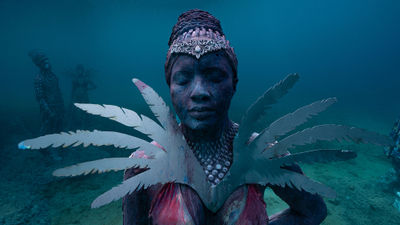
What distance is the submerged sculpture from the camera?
901 mm

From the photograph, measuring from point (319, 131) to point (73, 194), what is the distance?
6.21 m

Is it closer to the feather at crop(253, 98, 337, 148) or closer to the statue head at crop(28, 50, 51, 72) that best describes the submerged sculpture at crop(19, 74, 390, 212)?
the feather at crop(253, 98, 337, 148)

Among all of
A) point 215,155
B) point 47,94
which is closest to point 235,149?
point 215,155

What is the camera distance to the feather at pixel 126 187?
832mm

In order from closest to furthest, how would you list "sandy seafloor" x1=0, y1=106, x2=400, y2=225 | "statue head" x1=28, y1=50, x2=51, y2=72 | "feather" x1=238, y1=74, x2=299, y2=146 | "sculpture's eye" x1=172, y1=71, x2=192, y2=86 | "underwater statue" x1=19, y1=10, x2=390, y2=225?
"underwater statue" x1=19, y1=10, x2=390, y2=225 → "feather" x1=238, y1=74, x2=299, y2=146 → "sculpture's eye" x1=172, y1=71, x2=192, y2=86 → "sandy seafloor" x1=0, y1=106, x2=400, y2=225 → "statue head" x1=28, y1=50, x2=51, y2=72

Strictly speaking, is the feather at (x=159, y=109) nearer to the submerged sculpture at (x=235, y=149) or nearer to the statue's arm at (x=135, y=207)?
the submerged sculpture at (x=235, y=149)

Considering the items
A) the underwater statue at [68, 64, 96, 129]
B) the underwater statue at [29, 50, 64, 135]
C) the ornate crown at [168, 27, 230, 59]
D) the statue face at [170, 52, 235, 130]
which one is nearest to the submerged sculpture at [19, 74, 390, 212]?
the statue face at [170, 52, 235, 130]

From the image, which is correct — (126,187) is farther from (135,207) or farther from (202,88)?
(202,88)

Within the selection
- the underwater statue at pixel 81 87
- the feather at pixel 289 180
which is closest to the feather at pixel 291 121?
the feather at pixel 289 180

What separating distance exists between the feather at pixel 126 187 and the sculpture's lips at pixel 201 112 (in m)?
0.40

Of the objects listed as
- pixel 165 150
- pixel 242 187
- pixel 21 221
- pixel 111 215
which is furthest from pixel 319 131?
pixel 21 221

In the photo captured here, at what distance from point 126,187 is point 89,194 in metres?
5.33

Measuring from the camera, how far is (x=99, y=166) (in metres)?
0.88

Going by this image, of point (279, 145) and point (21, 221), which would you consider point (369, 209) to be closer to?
point (279, 145)
